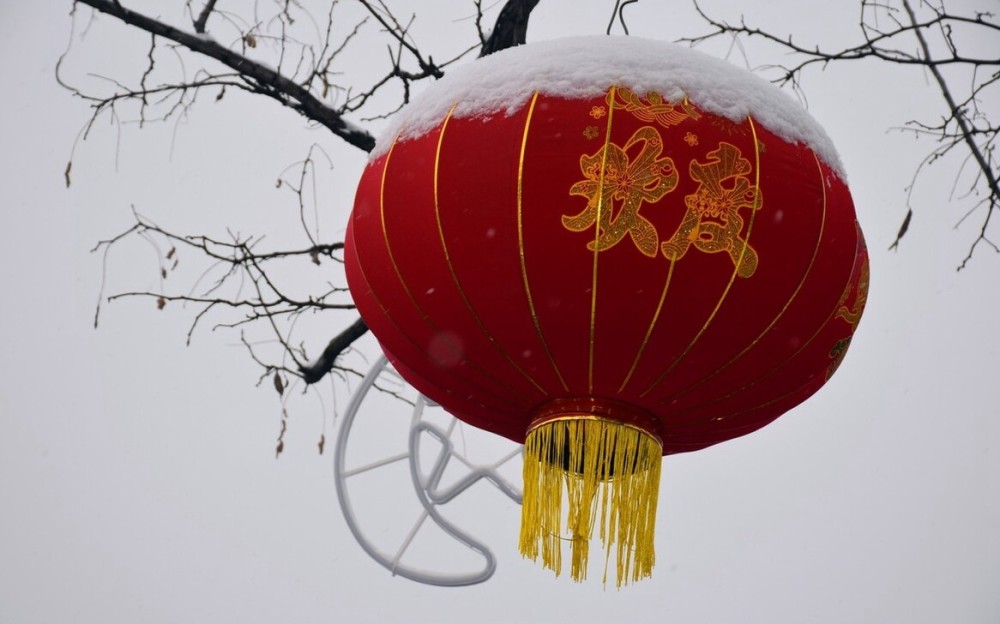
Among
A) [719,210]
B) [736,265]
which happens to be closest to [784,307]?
[736,265]

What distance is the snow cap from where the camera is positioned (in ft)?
9.34

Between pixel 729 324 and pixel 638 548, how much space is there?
655 mm

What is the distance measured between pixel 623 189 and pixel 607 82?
0.29 m

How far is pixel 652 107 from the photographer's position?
2809 millimetres

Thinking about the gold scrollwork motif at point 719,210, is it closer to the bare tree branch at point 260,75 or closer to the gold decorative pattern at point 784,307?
the gold decorative pattern at point 784,307

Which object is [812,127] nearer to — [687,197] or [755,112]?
[755,112]

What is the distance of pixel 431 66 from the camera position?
4.12 m

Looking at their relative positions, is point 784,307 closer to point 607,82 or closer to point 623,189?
point 623,189

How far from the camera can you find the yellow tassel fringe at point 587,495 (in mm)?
3021

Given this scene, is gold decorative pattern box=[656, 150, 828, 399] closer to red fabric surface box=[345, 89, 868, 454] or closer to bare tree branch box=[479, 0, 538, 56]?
red fabric surface box=[345, 89, 868, 454]

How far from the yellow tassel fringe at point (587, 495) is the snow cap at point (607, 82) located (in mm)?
792

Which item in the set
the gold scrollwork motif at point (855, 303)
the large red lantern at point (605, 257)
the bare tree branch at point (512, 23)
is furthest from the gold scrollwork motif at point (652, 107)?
the bare tree branch at point (512, 23)

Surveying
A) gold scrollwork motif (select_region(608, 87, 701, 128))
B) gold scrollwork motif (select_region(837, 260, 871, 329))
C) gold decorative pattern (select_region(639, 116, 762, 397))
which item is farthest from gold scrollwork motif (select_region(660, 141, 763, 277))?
gold scrollwork motif (select_region(837, 260, 871, 329))

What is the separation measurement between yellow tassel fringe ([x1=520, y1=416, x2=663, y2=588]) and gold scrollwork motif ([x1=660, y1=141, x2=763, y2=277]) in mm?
520
